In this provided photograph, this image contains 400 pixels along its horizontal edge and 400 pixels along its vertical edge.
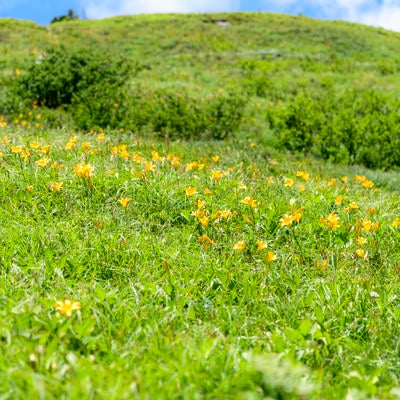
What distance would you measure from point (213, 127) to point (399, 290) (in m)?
8.75

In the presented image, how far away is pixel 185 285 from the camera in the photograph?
3.14 m

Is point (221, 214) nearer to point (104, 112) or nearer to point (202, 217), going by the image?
point (202, 217)

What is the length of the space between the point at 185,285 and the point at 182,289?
0.46 ft

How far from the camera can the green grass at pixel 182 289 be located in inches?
75.7

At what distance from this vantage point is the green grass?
1.92 meters

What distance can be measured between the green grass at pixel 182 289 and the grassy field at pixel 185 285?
13mm

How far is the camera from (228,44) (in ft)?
108

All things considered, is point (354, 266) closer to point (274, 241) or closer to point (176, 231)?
point (274, 241)

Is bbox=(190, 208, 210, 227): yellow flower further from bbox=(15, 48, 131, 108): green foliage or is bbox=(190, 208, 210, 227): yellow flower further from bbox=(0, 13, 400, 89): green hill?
bbox=(0, 13, 400, 89): green hill

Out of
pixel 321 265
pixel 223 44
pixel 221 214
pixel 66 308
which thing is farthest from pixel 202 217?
pixel 223 44

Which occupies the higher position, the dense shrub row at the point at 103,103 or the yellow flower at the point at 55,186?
the dense shrub row at the point at 103,103

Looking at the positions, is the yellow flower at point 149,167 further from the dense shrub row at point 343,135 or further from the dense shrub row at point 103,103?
the dense shrub row at point 343,135

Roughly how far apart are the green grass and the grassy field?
0.04ft

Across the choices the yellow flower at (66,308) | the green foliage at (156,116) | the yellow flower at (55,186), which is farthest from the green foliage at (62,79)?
the yellow flower at (66,308)
